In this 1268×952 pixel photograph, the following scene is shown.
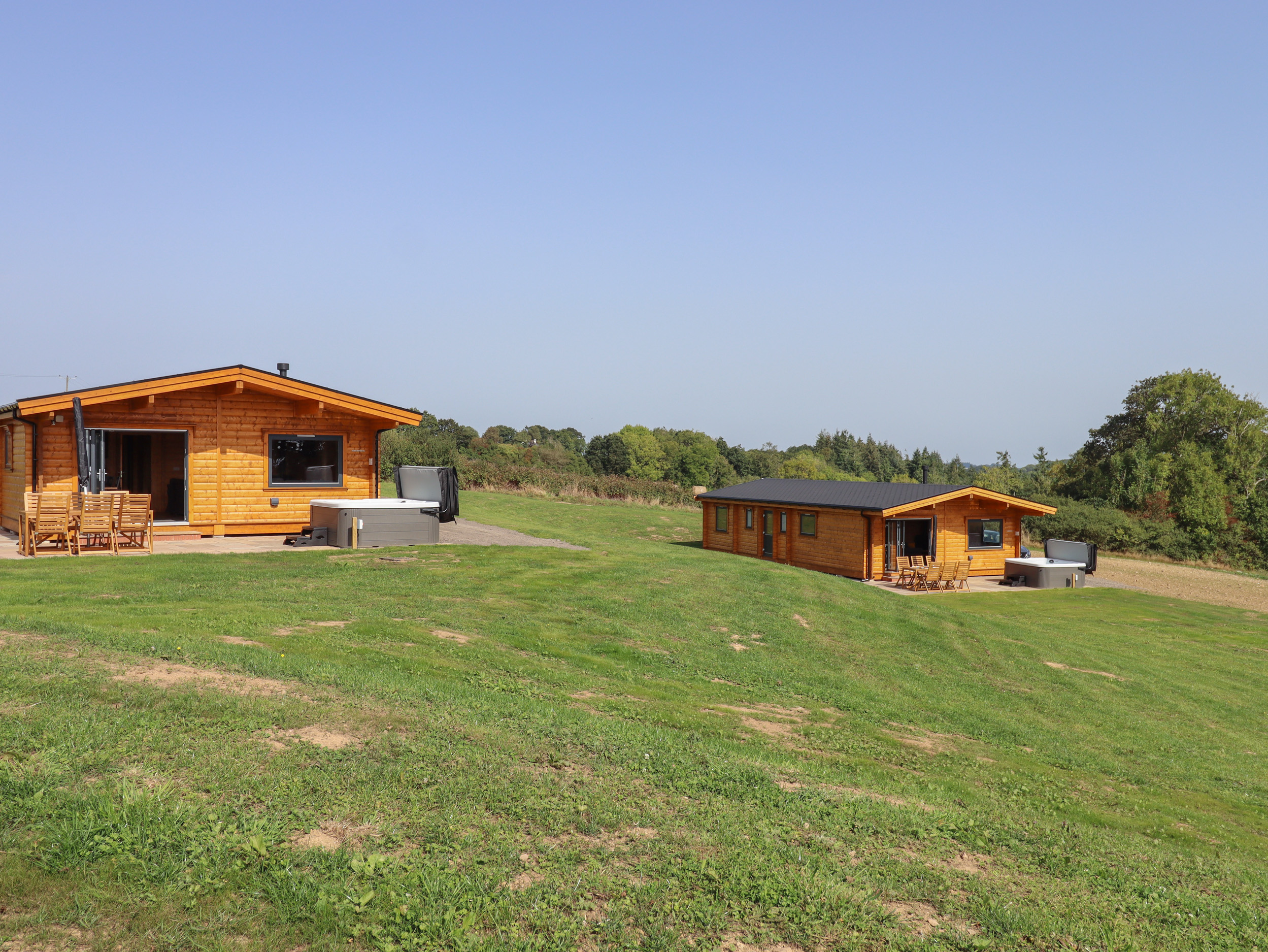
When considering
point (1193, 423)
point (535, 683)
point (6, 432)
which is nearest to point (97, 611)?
point (535, 683)

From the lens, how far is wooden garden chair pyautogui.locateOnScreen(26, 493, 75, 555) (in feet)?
44.6

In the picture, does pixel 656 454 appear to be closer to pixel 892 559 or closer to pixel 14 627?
pixel 892 559

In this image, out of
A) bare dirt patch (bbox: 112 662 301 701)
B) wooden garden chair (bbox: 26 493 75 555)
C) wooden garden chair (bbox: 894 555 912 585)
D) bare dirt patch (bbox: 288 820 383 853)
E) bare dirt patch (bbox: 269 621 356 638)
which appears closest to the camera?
bare dirt patch (bbox: 288 820 383 853)

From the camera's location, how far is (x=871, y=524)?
24.7m

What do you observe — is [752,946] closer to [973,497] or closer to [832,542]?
[832,542]

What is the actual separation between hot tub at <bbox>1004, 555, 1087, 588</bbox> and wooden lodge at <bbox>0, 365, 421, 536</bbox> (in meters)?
19.4

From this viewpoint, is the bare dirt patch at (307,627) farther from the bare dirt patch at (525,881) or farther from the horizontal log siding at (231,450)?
the horizontal log siding at (231,450)

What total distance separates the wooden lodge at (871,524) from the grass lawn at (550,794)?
45.4 feet

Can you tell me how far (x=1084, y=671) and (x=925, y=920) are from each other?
11585 mm

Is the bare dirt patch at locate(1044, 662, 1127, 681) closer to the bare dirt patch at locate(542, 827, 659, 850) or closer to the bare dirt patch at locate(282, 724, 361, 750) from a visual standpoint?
the bare dirt patch at locate(542, 827, 659, 850)

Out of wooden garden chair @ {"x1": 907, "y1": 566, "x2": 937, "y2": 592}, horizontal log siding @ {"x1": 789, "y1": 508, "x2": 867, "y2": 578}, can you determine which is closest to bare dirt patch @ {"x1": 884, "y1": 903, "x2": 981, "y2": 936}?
wooden garden chair @ {"x1": 907, "y1": 566, "x2": 937, "y2": 592}

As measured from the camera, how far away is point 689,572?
51.2 feet

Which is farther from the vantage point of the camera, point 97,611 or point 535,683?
point 97,611

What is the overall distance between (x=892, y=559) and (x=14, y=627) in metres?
22.8
